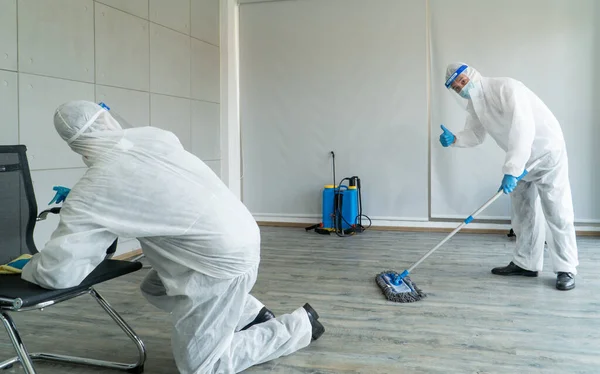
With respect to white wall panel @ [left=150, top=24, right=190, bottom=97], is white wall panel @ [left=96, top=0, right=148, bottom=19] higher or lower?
higher

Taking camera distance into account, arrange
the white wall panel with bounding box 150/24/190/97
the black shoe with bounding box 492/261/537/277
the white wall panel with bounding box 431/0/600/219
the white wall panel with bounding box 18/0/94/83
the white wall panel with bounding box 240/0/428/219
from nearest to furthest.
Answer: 1. the white wall panel with bounding box 18/0/94/83
2. the black shoe with bounding box 492/261/537/277
3. the white wall panel with bounding box 150/24/190/97
4. the white wall panel with bounding box 431/0/600/219
5. the white wall panel with bounding box 240/0/428/219

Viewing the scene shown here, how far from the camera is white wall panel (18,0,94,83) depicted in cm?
312

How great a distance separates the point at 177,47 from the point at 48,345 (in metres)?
3.06

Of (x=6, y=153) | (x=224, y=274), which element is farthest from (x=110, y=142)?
(x=6, y=153)

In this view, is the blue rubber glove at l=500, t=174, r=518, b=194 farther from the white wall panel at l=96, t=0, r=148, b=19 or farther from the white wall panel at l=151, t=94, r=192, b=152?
the white wall panel at l=96, t=0, r=148, b=19

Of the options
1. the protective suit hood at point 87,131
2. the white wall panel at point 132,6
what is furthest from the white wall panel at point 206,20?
the protective suit hood at point 87,131

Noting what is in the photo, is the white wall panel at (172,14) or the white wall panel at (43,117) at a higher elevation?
the white wall panel at (172,14)

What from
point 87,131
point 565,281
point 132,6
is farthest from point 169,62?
Answer: point 565,281

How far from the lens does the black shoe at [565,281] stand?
10.1 feet

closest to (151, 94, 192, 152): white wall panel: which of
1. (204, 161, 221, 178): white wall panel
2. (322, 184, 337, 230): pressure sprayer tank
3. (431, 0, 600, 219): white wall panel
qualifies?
(204, 161, 221, 178): white wall panel

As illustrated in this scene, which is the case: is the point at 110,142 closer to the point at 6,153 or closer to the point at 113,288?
the point at 6,153

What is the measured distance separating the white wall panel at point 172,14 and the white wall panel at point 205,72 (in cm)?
23

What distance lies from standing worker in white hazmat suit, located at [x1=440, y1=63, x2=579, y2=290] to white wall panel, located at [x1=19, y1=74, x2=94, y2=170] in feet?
8.25

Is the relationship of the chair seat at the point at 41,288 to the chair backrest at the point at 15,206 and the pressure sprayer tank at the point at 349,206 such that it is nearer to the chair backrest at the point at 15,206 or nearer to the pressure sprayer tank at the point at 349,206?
the chair backrest at the point at 15,206
